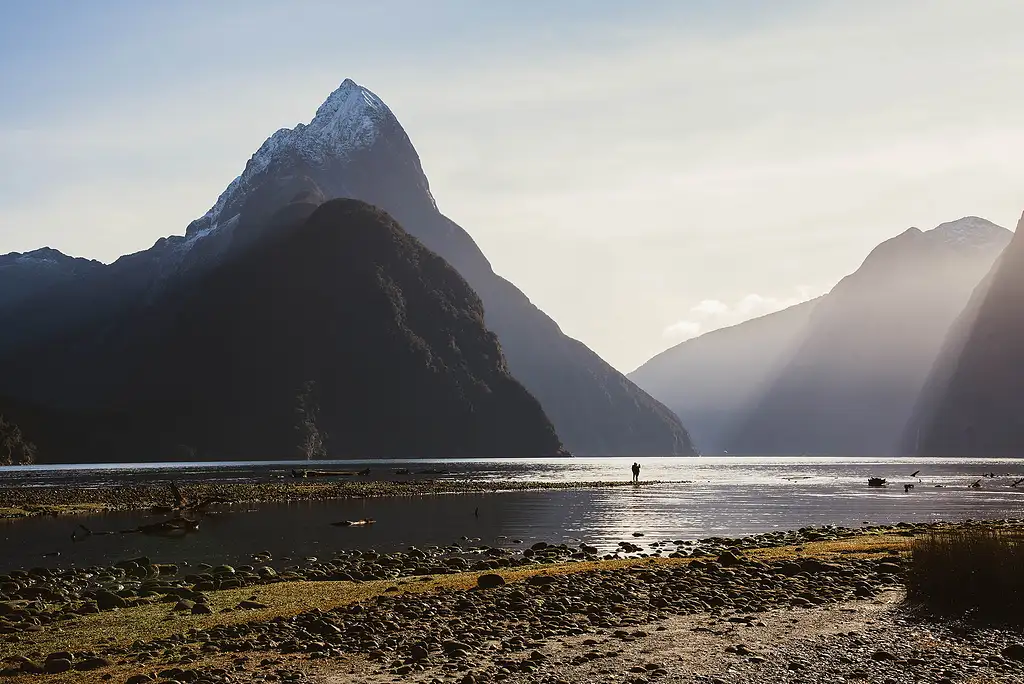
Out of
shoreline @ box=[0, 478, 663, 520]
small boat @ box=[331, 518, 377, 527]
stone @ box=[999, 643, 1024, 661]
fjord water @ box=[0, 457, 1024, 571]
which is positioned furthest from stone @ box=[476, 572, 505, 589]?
shoreline @ box=[0, 478, 663, 520]

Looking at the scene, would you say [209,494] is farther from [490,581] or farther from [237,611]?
[237,611]

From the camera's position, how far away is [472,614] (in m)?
24.3

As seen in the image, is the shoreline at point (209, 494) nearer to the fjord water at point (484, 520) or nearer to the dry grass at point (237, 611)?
the fjord water at point (484, 520)

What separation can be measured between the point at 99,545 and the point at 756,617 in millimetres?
37084

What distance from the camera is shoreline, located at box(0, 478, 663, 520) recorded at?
7150 cm

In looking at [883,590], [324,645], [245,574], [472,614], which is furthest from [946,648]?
[245,574]

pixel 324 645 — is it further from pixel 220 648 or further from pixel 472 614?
pixel 472 614

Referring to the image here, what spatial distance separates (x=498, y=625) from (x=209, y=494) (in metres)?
68.9

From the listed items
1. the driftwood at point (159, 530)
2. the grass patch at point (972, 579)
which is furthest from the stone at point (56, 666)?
the driftwood at point (159, 530)

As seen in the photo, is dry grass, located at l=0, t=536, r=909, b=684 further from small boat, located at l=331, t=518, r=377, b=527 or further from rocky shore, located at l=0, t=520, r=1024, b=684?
small boat, located at l=331, t=518, r=377, b=527

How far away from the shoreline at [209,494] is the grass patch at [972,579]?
56865 millimetres

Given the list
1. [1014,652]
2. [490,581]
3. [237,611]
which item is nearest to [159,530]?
[237,611]

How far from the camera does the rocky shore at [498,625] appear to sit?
1827 cm

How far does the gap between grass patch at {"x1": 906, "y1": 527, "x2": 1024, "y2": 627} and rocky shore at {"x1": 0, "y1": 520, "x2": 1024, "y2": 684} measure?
1050mm
